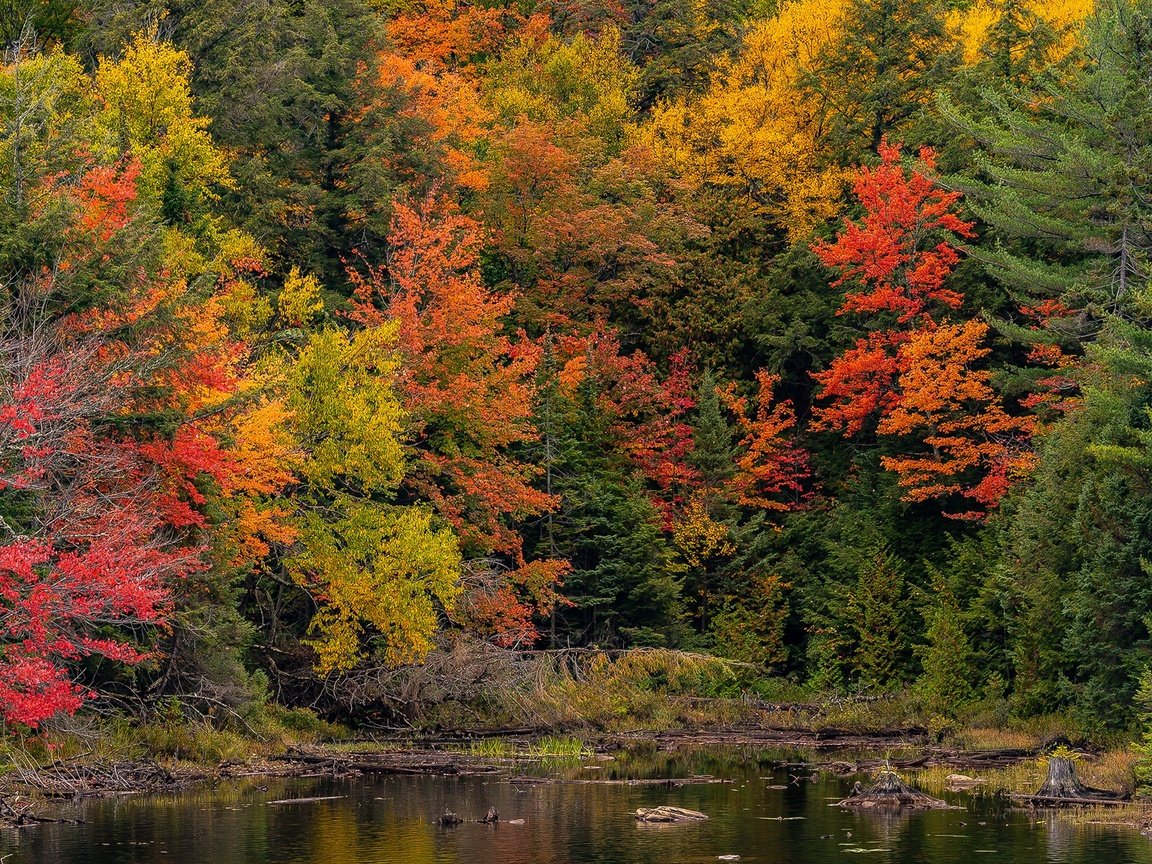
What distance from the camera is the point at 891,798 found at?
31.6 meters

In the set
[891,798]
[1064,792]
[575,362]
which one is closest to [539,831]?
[891,798]

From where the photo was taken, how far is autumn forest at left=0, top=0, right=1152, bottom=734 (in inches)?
1358

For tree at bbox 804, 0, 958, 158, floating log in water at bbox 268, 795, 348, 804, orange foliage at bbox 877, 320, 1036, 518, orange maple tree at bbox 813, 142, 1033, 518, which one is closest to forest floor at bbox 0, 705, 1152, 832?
floating log in water at bbox 268, 795, 348, 804

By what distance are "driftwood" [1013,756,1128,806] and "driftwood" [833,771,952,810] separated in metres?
1.81

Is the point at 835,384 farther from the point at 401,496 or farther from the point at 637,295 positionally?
the point at 401,496

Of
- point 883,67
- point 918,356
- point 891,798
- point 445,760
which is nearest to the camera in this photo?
point 891,798

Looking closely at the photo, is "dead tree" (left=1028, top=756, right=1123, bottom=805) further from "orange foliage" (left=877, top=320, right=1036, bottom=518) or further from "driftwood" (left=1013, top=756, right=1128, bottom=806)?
"orange foliage" (left=877, top=320, right=1036, bottom=518)

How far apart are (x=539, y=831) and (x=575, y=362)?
26943 millimetres

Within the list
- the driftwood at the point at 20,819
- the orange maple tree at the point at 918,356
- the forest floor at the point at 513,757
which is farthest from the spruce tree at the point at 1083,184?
the driftwood at the point at 20,819

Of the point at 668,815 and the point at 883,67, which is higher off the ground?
the point at 883,67

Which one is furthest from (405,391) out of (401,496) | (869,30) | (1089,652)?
(869,30)

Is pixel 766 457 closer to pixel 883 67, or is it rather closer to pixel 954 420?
pixel 954 420

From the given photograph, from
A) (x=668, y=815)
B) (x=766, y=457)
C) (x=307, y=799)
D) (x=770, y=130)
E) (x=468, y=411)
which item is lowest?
(x=668, y=815)

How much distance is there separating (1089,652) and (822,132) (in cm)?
2854
